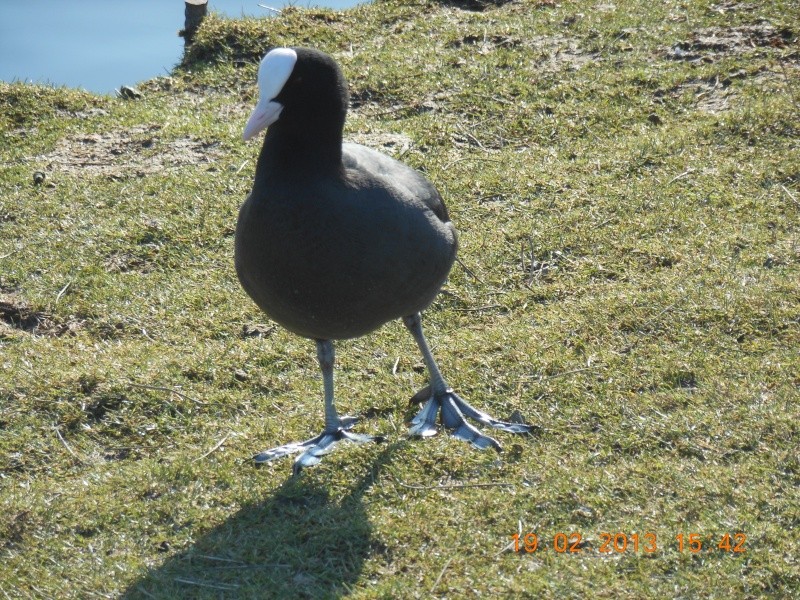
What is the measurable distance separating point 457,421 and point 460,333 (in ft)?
2.77

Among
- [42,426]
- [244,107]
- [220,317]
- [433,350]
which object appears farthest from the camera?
[244,107]

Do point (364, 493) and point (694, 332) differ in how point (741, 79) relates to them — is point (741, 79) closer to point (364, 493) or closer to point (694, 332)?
point (694, 332)

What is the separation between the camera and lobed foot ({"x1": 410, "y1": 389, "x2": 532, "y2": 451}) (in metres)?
4.06

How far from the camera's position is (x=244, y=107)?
7.32 m

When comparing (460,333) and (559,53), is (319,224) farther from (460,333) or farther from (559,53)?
(559,53)

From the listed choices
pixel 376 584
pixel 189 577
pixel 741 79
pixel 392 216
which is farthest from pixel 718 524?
pixel 741 79

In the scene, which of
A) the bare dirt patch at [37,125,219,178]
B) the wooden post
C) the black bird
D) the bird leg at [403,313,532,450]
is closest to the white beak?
Result: the black bird

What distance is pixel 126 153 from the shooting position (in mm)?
6871

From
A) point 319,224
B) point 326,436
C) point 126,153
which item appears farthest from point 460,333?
point 126,153

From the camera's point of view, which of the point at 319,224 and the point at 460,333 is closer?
the point at 319,224

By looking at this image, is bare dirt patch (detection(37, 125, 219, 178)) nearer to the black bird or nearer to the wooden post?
the wooden post

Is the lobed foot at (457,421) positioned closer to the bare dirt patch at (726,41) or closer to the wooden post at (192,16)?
the bare dirt patch at (726,41)

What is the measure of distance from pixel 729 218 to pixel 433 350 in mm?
1945

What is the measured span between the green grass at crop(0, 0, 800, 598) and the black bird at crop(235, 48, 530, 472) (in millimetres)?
688
